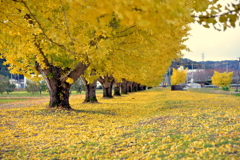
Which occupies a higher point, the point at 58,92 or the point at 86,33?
the point at 86,33

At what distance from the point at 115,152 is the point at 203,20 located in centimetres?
412

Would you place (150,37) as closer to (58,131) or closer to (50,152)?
(58,131)

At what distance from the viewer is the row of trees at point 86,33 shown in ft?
8.80

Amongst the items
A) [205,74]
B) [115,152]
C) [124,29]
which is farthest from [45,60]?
[205,74]

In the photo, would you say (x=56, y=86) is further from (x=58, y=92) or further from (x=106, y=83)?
(x=106, y=83)

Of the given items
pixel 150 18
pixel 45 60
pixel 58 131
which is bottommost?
pixel 58 131

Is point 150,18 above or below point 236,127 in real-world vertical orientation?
above

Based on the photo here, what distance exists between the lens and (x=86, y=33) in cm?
1083

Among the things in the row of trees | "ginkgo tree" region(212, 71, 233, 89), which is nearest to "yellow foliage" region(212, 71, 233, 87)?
"ginkgo tree" region(212, 71, 233, 89)

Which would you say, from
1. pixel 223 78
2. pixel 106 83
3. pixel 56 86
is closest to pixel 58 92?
pixel 56 86

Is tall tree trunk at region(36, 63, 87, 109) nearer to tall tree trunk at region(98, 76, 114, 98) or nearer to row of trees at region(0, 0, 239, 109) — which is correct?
row of trees at region(0, 0, 239, 109)

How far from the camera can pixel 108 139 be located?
25.8ft

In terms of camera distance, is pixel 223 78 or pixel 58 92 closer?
pixel 58 92

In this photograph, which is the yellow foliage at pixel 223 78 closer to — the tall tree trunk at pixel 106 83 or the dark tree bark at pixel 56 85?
the tall tree trunk at pixel 106 83
